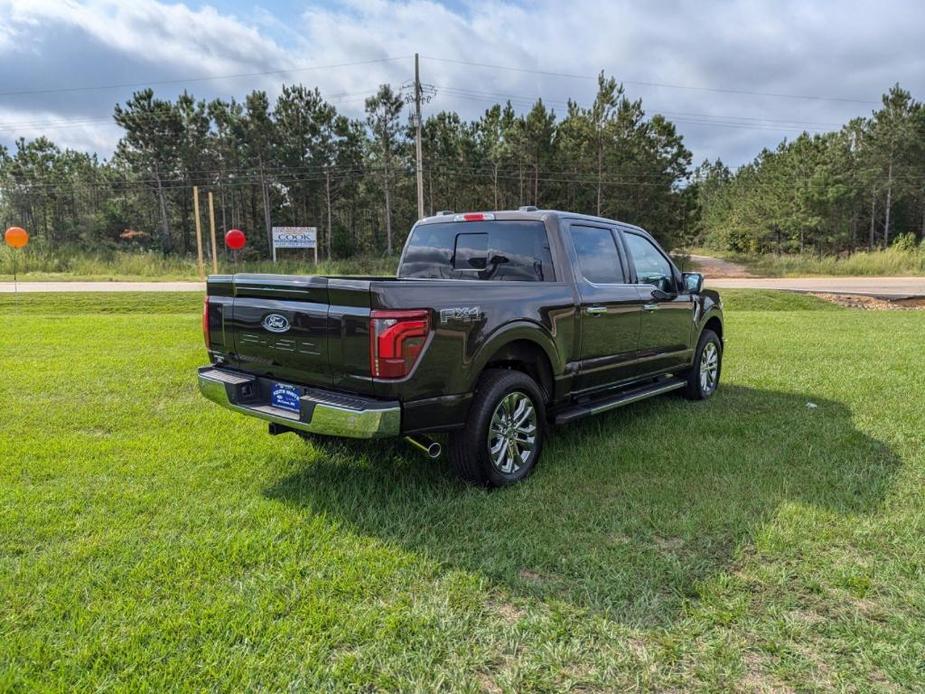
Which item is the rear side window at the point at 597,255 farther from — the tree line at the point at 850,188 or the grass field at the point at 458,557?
the tree line at the point at 850,188

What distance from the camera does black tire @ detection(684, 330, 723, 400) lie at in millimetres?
6145

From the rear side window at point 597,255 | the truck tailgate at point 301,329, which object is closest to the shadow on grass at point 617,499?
the truck tailgate at point 301,329

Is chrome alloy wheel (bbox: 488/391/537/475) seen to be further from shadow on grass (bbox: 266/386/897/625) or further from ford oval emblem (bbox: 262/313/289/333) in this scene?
ford oval emblem (bbox: 262/313/289/333)

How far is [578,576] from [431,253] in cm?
295

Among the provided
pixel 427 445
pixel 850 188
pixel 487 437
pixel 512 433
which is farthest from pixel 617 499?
pixel 850 188

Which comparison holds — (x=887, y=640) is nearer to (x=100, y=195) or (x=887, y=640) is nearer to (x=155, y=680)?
(x=155, y=680)

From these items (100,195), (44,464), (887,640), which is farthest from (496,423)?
(100,195)

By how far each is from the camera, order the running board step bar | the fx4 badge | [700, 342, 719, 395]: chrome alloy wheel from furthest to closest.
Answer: [700, 342, 719, 395]: chrome alloy wheel < the running board step bar < the fx4 badge

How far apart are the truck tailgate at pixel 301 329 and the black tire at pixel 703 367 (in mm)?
4029

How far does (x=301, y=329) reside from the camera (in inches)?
139

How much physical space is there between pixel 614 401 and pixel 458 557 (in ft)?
7.43

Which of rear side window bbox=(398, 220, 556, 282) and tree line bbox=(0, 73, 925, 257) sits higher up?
tree line bbox=(0, 73, 925, 257)

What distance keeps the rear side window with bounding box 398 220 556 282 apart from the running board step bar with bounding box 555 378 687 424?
3.27 feet

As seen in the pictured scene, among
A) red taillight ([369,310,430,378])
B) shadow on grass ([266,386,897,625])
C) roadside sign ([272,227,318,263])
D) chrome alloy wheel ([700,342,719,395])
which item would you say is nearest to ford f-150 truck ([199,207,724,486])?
red taillight ([369,310,430,378])
